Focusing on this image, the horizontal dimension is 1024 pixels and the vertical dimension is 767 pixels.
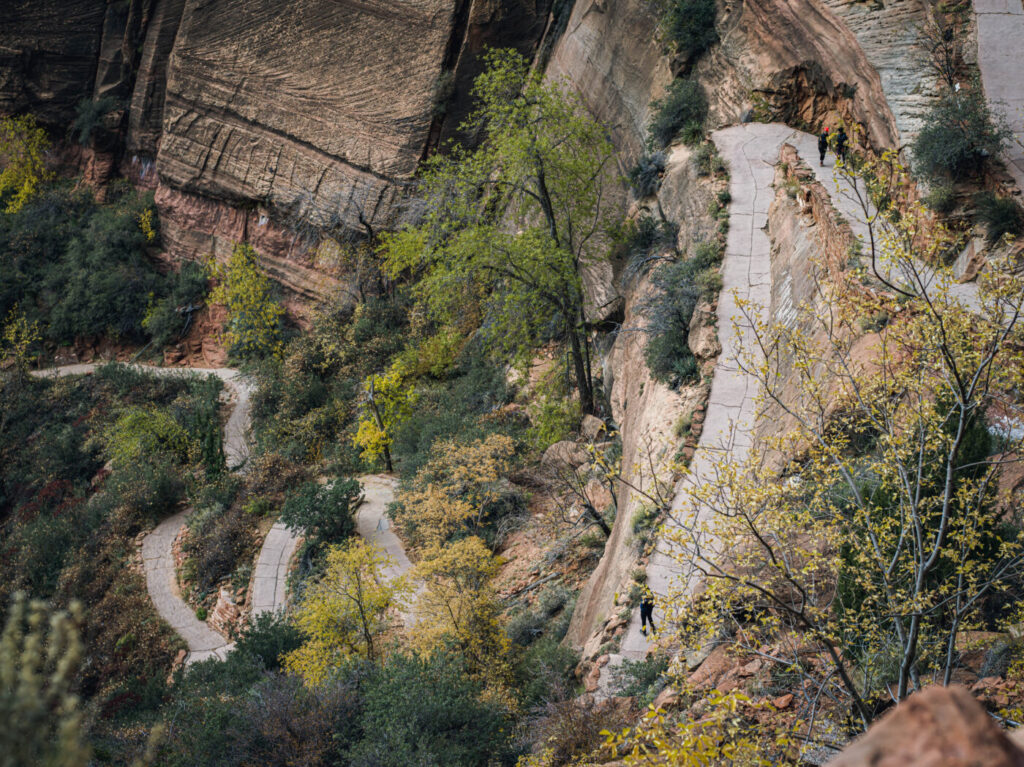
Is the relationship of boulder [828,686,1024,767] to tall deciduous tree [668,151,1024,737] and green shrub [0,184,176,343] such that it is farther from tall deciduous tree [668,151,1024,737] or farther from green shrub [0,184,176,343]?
green shrub [0,184,176,343]

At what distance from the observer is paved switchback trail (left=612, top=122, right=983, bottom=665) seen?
8.75m

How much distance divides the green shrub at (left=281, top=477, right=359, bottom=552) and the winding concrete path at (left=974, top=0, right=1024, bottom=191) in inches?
538

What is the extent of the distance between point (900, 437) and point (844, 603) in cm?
146

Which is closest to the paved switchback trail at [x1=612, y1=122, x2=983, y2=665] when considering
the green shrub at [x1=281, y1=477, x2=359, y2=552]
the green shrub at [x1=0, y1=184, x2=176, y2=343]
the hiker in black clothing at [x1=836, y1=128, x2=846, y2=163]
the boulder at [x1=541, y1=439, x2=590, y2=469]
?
the hiker in black clothing at [x1=836, y1=128, x2=846, y2=163]

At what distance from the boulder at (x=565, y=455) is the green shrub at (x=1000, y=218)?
7755 mm

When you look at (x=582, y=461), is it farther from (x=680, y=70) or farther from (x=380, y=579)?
(x=680, y=70)

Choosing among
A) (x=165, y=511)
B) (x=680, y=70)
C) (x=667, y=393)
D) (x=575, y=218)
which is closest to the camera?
(x=667, y=393)

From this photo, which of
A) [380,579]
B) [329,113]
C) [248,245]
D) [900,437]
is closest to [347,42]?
[329,113]

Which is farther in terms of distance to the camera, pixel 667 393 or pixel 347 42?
pixel 347 42

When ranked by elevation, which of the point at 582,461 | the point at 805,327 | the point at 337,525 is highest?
the point at 805,327

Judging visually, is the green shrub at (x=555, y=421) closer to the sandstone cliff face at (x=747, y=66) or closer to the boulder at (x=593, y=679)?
the sandstone cliff face at (x=747, y=66)

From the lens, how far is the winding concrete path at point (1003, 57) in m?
9.80

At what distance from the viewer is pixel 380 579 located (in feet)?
45.3

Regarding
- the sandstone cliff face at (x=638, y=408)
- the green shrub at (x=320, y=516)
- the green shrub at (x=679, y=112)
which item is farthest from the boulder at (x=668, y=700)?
the green shrub at (x=679, y=112)
